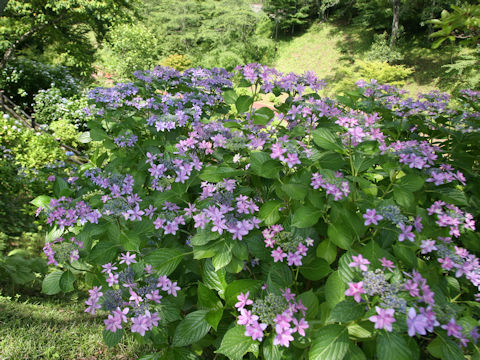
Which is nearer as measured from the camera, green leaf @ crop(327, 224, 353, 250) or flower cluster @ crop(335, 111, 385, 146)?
green leaf @ crop(327, 224, 353, 250)

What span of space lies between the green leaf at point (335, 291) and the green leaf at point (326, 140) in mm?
447

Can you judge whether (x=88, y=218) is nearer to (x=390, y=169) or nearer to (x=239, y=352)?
(x=239, y=352)

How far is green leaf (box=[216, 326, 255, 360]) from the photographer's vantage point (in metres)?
0.85

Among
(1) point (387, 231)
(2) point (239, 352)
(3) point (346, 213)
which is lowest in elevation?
(2) point (239, 352)

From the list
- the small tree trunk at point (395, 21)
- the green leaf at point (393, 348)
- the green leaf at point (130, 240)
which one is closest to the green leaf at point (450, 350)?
the green leaf at point (393, 348)

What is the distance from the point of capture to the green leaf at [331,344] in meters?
0.74

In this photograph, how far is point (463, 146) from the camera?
4.75 feet

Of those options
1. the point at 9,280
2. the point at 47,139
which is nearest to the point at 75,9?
the point at 47,139

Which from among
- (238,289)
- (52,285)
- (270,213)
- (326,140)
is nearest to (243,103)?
(326,140)

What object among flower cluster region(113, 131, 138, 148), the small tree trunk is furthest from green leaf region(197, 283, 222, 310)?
the small tree trunk

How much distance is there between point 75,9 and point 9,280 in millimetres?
7532

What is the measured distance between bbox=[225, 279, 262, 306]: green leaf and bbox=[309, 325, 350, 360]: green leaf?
25cm

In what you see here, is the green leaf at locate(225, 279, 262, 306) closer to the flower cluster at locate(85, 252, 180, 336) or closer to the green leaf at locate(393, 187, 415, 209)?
the flower cluster at locate(85, 252, 180, 336)

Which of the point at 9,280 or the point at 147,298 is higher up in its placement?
the point at 147,298
